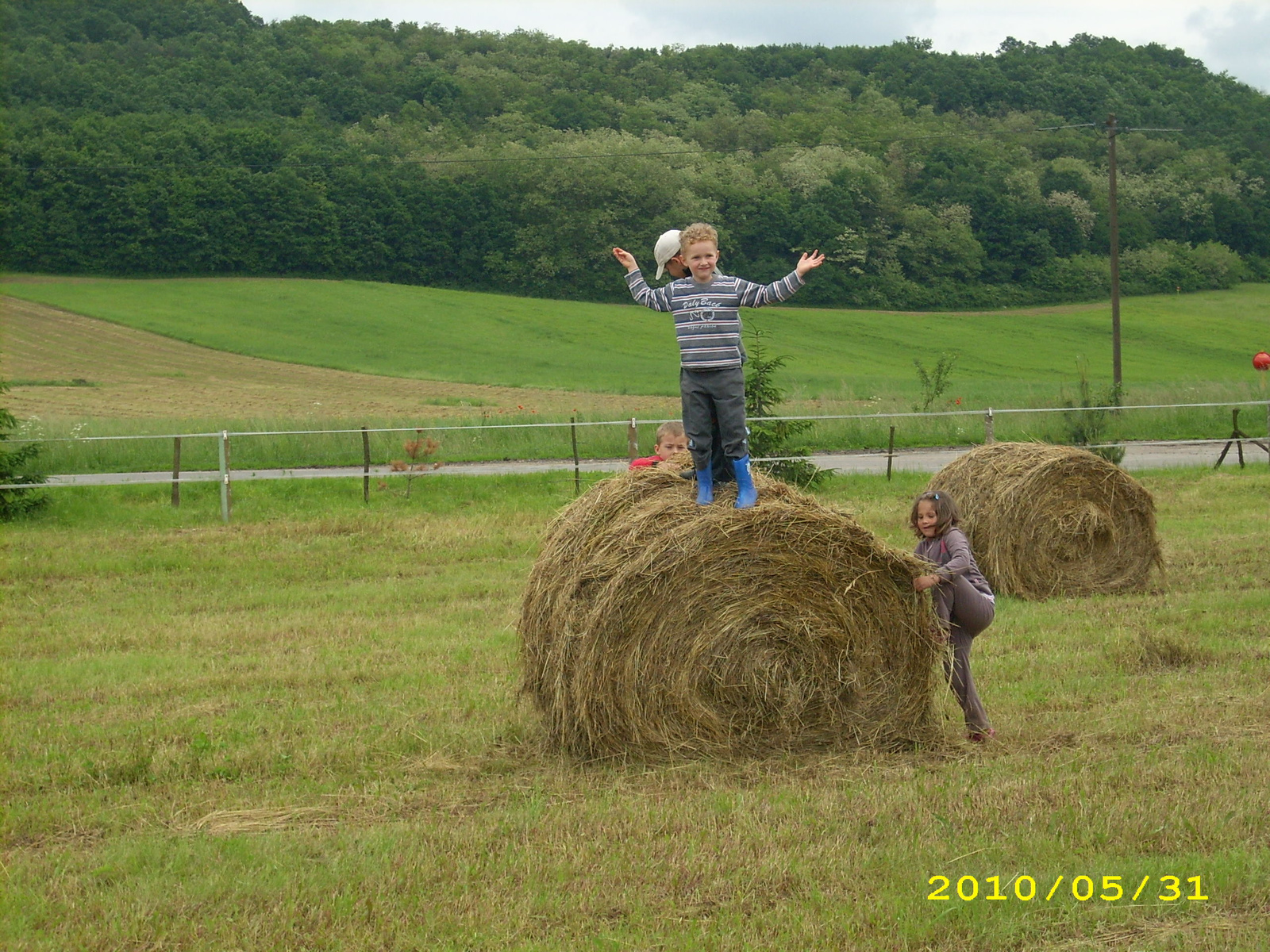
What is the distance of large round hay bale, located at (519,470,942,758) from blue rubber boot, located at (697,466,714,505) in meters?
0.05

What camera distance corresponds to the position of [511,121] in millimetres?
84812

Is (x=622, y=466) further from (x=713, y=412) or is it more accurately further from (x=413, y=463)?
(x=713, y=412)

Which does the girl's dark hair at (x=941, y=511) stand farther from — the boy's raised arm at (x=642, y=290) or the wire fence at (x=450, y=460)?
the wire fence at (x=450, y=460)

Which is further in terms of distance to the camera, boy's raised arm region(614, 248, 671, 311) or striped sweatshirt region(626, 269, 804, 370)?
boy's raised arm region(614, 248, 671, 311)

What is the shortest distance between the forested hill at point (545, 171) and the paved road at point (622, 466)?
42.1 meters

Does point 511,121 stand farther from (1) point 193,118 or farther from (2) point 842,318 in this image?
(2) point 842,318

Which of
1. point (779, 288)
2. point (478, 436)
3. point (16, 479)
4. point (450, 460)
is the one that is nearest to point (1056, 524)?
point (779, 288)

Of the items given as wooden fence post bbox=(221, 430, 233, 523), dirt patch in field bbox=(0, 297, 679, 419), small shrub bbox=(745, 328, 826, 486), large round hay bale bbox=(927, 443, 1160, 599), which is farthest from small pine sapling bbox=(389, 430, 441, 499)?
large round hay bale bbox=(927, 443, 1160, 599)

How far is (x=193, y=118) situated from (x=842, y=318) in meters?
38.2

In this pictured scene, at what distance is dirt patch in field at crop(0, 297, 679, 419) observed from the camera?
117 ft

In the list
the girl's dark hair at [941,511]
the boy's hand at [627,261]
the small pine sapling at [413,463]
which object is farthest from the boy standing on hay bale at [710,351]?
the small pine sapling at [413,463]

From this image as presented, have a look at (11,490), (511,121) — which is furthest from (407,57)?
(11,490)

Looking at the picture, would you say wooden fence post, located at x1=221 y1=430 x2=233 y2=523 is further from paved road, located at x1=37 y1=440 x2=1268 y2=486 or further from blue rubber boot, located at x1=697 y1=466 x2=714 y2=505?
blue rubber boot, located at x1=697 y1=466 x2=714 y2=505

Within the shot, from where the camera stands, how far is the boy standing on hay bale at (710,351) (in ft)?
21.2
